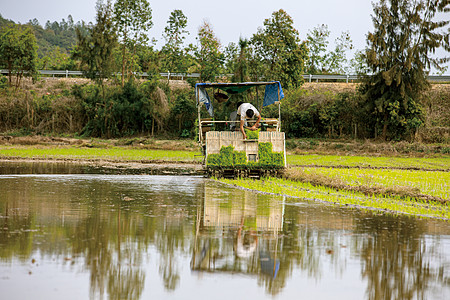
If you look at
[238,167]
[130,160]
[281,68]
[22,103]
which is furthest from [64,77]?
[238,167]

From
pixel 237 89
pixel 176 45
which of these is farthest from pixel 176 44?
pixel 237 89

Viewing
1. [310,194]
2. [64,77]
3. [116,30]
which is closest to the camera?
[310,194]

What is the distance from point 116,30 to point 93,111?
7.17 metres

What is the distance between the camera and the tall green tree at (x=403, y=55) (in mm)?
40812

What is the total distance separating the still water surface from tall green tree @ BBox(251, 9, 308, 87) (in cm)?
3484

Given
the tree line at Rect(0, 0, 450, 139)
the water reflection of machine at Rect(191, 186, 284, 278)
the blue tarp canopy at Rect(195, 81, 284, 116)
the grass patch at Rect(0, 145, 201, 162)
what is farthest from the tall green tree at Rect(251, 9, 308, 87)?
the water reflection of machine at Rect(191, 186, 284, 278)

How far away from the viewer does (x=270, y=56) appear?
46.3 m

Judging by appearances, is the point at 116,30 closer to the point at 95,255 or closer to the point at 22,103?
the point at 22,103

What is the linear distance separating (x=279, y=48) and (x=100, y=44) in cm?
1467

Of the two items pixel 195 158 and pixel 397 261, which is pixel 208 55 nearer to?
pixel 195 158

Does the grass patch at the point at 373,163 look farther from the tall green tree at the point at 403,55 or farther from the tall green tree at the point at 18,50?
the tall green tree at the point at 18,50

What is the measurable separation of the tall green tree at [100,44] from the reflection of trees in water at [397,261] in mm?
38575

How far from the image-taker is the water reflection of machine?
6.70 meters

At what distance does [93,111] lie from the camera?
156 feet
